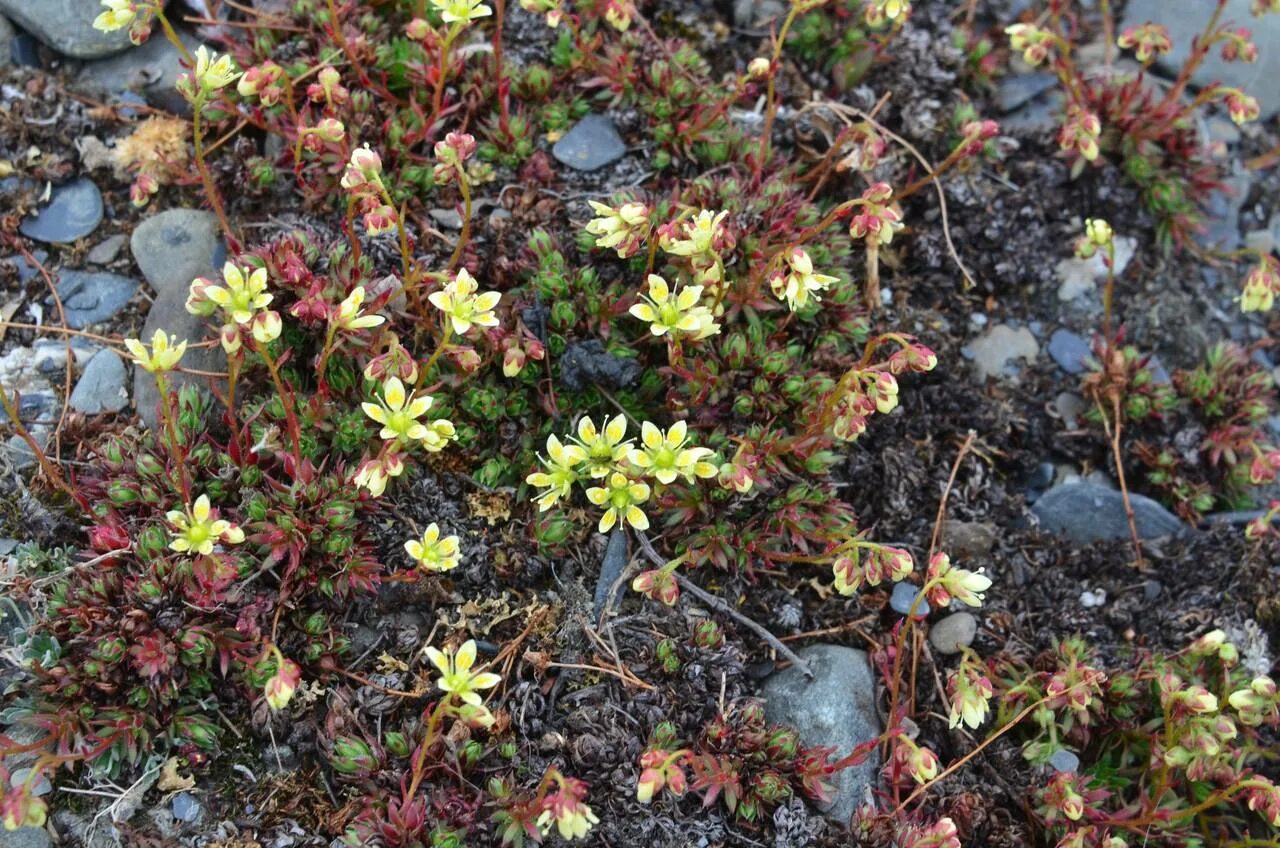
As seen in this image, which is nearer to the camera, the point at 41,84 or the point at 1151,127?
the point at 41,84

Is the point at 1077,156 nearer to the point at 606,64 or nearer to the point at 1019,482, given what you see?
the point at 1019,482

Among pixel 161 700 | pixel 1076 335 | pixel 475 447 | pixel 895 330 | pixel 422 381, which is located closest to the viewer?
pixel 161 700

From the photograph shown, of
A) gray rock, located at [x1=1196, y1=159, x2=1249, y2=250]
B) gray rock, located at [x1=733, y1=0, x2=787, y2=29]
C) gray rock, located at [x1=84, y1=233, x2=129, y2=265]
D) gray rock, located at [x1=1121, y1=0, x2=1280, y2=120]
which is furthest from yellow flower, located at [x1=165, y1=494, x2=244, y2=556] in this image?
gray rock, located at [x1=1121, y1=0, x2=1280, y2=120]

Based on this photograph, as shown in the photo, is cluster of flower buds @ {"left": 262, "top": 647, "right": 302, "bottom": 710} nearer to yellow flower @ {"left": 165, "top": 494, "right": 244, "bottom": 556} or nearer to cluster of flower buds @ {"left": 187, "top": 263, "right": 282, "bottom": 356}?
yellow flower @ {"left": 165, "top": 494, "right": 244, "bottom": 556}

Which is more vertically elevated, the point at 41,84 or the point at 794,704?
the point at 41,84

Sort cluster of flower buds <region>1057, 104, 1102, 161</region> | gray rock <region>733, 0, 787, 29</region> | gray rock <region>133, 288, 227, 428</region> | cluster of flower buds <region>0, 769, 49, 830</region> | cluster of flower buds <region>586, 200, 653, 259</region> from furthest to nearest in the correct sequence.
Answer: gray rock <region>733, 0, 787, 29</region>
cluster of flower buds <region>1057, 104, 1102, 161</region>
gray rock <region>133, 288, 227, 428</region>
cluster of flower buds <region>586, 200, 653, 259</region>
cluster of flower buds <region>0, 769, 49, 830</region>

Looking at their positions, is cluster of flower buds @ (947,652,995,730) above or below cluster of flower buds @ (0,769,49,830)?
below

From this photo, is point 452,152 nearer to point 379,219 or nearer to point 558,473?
point 379,219

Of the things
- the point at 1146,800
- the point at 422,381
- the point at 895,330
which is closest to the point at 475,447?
the point at 422,381
